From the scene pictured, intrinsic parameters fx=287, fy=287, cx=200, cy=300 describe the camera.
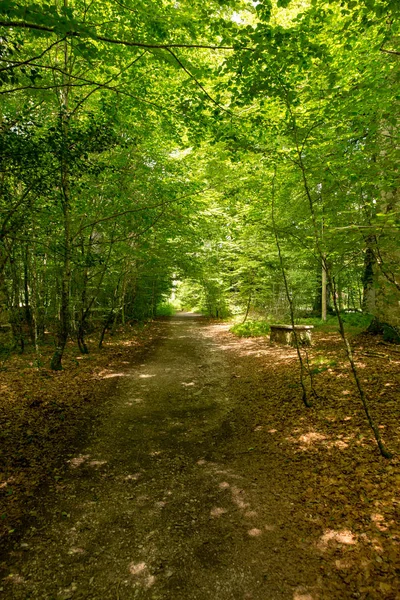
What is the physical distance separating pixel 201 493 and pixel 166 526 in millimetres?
614

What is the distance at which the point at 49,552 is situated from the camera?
106 inches

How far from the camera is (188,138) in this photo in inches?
275

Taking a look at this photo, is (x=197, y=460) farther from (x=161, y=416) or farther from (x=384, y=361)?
(x=384, y=361)

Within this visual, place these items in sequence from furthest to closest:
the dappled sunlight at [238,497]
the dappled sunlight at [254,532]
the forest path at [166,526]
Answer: the dappled sunlight at [238,497], the dappled sunlight at [254,532], the forest path at [166,526]

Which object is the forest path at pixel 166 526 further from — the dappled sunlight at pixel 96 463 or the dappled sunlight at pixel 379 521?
the dappled sunlight at pixel 379 521

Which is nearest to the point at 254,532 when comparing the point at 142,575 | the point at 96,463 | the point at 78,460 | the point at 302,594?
the point at 302,594

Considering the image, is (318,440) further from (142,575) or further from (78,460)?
(78,460)

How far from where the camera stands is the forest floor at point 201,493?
8.00 ft

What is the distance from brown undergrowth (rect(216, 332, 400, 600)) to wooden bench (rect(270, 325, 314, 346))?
247 cm

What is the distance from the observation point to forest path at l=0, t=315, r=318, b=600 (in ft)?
7.85

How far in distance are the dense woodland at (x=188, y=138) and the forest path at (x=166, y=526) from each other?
9.53 feet

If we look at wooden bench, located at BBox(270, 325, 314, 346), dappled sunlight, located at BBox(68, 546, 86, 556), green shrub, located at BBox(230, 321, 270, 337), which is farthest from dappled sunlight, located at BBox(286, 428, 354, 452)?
green shrub, located at BBox(230, 321, 270, 337)

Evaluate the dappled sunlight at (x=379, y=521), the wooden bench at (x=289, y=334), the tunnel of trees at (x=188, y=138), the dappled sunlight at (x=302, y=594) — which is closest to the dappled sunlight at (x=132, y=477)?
the dappled sunlight at (x=302, y=594)

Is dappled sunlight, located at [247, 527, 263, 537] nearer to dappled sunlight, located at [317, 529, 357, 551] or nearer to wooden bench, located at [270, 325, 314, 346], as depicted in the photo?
dappled sunlight, located at [317, 529, 357, 551]
